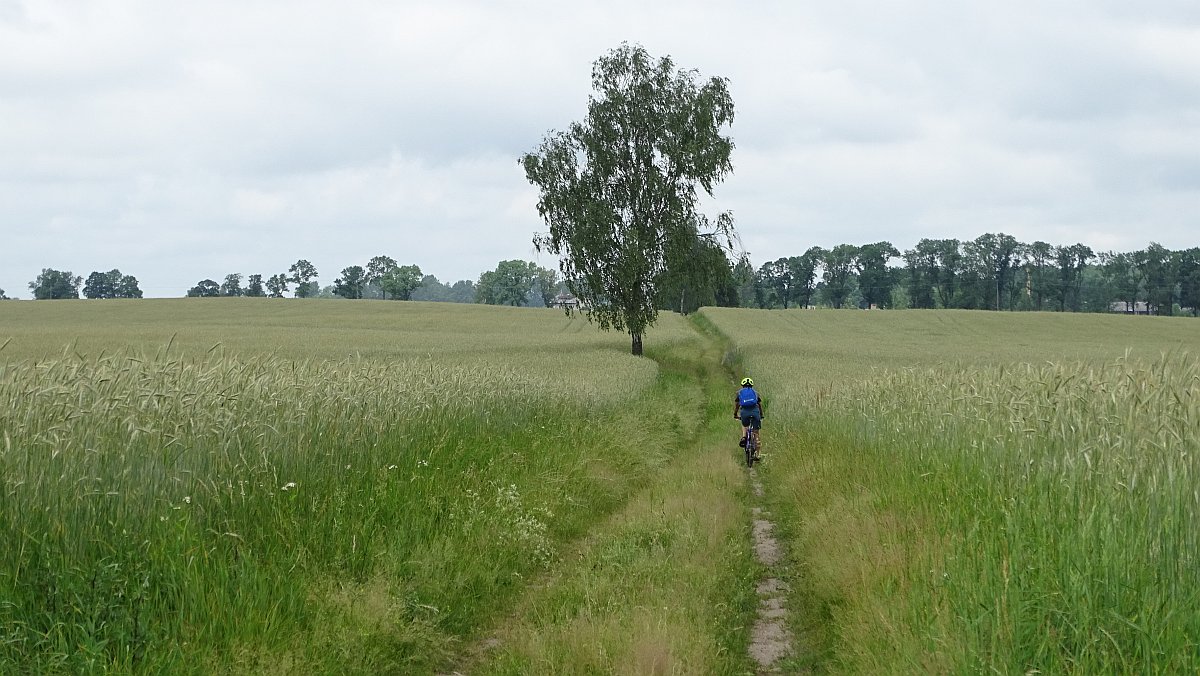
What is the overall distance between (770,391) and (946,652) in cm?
2082

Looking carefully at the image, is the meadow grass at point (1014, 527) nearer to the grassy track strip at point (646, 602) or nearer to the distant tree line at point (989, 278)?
the grassy track strip at point (646, 602)

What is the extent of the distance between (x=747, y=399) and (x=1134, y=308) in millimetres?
157030

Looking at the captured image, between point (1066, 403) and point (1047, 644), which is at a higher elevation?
point (1066, 403)

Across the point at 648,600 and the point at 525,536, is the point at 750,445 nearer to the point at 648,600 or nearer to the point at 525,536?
the point at 525,536

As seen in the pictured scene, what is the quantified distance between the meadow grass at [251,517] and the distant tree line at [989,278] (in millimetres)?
136614

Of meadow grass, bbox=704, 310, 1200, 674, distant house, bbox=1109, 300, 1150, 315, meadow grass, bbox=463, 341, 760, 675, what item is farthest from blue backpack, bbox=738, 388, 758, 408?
distant house, bbox=1109, 300, 1150, 315

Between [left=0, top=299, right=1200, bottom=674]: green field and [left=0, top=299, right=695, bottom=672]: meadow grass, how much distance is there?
0.08ft

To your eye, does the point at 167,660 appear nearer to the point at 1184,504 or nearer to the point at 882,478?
the point at 1184,504

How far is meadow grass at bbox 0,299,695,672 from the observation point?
16.2ft

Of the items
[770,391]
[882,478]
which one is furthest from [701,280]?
[882,478]

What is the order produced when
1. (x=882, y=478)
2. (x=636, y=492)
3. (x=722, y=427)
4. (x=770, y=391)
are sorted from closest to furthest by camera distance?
(x=882, y=478) → (x=636, y=492) → (x=722, y=427) → (x=770, y=391)

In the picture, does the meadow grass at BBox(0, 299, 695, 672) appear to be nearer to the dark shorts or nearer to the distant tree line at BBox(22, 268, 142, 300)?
the dark shorts

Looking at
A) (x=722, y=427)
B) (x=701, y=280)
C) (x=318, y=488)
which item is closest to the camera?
(x=318, y=488)

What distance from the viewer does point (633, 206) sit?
1585 inches
